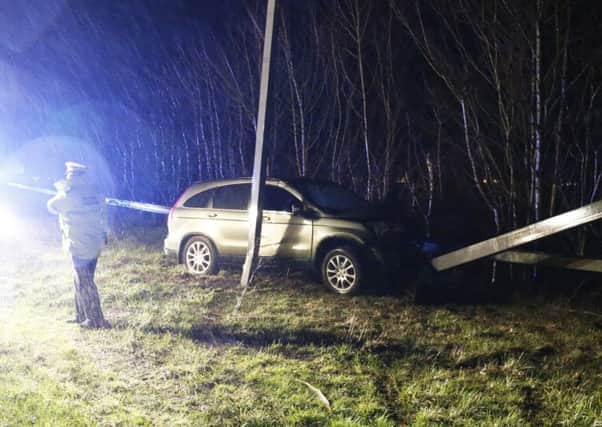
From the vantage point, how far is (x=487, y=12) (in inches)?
325

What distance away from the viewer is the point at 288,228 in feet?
23.9

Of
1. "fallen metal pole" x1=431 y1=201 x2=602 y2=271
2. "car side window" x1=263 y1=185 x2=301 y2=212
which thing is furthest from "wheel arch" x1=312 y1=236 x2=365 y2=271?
"fallen metal pole" x1=431 y1=201 x2=602 y2=271

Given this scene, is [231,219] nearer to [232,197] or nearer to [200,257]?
[232,197]

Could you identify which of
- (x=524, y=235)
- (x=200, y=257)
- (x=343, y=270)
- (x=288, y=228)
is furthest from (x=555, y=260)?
(x=200, y=257)

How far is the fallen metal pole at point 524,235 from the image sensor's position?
14.7 feet

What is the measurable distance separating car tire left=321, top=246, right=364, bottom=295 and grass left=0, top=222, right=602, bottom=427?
204 mm

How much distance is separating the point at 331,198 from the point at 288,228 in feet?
2.90

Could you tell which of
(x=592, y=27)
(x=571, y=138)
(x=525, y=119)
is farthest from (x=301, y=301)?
(x=592, y=27)

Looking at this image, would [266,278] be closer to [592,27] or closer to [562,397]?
[562,397]

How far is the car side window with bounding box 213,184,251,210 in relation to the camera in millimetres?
7871

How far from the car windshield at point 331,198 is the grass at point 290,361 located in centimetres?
138

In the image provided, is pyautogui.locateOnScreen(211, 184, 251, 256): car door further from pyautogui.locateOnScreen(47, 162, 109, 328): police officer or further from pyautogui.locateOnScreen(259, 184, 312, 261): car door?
pyautogui.locateOnScreen(47, 162, 109, 328): police officer

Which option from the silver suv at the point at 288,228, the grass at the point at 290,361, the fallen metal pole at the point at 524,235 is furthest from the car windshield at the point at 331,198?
the fallen metal pole at the point at 524,235

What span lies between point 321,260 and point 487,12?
17.9ft
